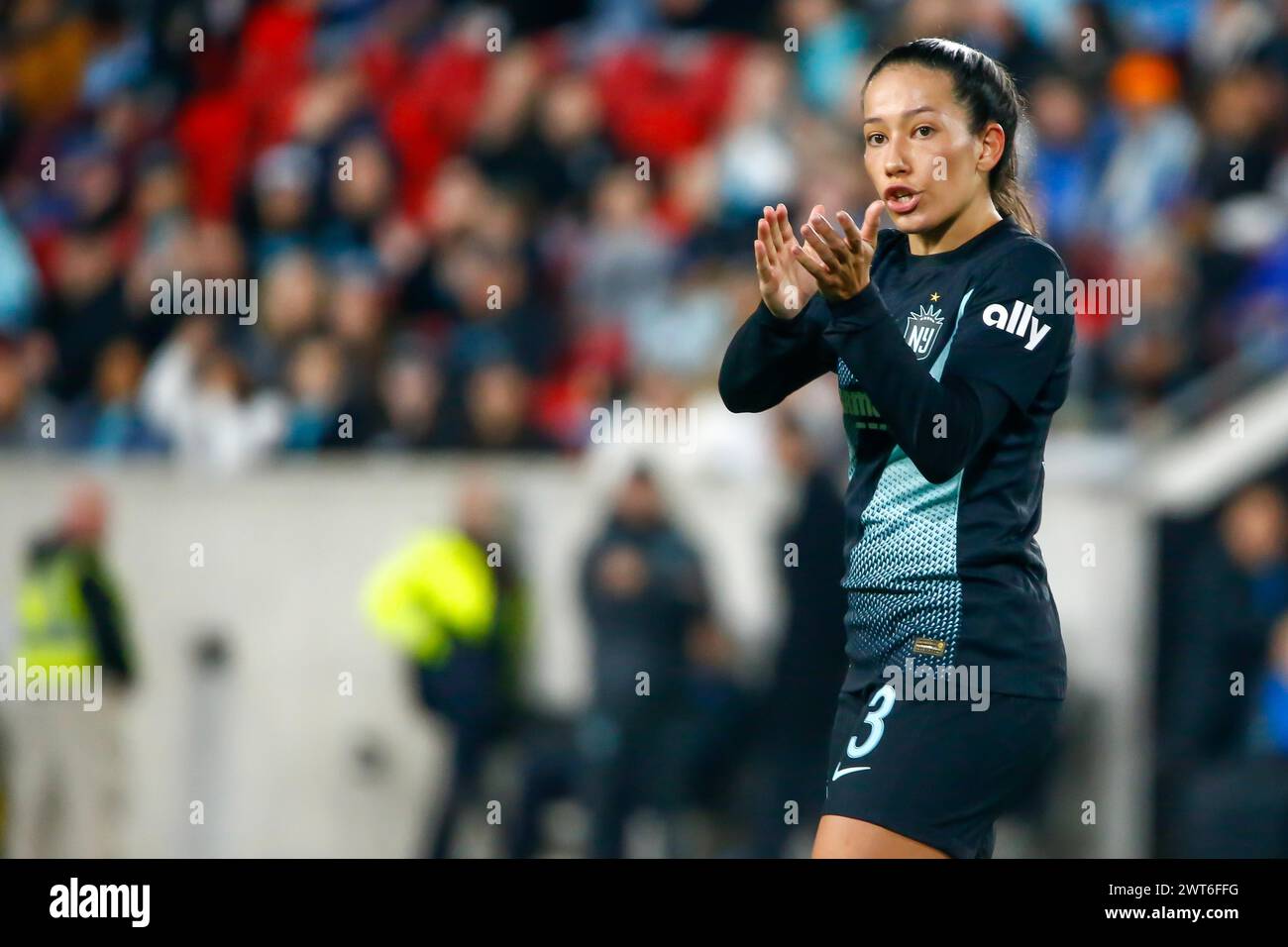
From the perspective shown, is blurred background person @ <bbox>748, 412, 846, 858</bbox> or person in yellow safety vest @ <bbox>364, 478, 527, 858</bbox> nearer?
blurred background person @ <bbox>748, 412, 846, 858</bbox>

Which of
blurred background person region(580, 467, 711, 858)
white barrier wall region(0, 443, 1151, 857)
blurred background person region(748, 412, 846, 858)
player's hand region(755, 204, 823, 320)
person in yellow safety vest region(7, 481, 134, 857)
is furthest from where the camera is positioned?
person in yellow safety vest region(7, 481, 134, 857)

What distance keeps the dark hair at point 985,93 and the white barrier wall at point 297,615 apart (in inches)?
198

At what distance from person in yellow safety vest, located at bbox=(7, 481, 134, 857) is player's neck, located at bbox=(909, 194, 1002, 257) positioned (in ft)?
20.5

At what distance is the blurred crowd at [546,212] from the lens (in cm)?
935

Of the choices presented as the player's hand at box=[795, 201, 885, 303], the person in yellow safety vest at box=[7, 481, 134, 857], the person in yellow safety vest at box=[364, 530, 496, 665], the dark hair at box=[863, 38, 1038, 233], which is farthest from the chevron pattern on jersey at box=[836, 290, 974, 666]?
the person in yellow safety vest at box=[7, 481, 134, 857]

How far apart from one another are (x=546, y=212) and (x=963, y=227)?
6.79 metres

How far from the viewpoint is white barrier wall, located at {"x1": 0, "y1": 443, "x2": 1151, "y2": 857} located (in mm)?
9023

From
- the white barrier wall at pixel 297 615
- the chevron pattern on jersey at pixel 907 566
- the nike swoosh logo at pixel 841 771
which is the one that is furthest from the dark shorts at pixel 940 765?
the white barrier wall at pixel 297 615

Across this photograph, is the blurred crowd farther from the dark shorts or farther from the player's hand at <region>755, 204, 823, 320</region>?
the dark shorts

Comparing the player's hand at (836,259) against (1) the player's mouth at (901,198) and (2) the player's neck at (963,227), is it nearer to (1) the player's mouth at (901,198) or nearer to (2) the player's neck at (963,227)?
(1) the player's mouth at (901,198)

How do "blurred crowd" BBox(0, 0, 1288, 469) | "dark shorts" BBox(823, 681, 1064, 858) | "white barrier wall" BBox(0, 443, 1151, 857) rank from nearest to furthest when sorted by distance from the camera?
"dark shorts" BBox(823, 681, 1064, 858) → "white barrier wall" BBox(0, 443, 1151, 857) → "blurred crowd" BBox(0, 0, 1288, 469)

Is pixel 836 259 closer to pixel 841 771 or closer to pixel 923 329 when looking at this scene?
pixel 923 329

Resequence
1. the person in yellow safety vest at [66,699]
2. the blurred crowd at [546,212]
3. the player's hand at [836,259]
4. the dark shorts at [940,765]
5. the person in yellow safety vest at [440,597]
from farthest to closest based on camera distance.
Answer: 1. the blurred crowd at [546,212]
2. the person in yellow safety vest at [66,699]
3. the person in yellow safety vest at [440,597]
4. the dark shorts at [940,765]
5. the player's hand at [836,259]

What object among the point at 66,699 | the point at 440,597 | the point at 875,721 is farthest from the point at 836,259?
the point at 66,699
